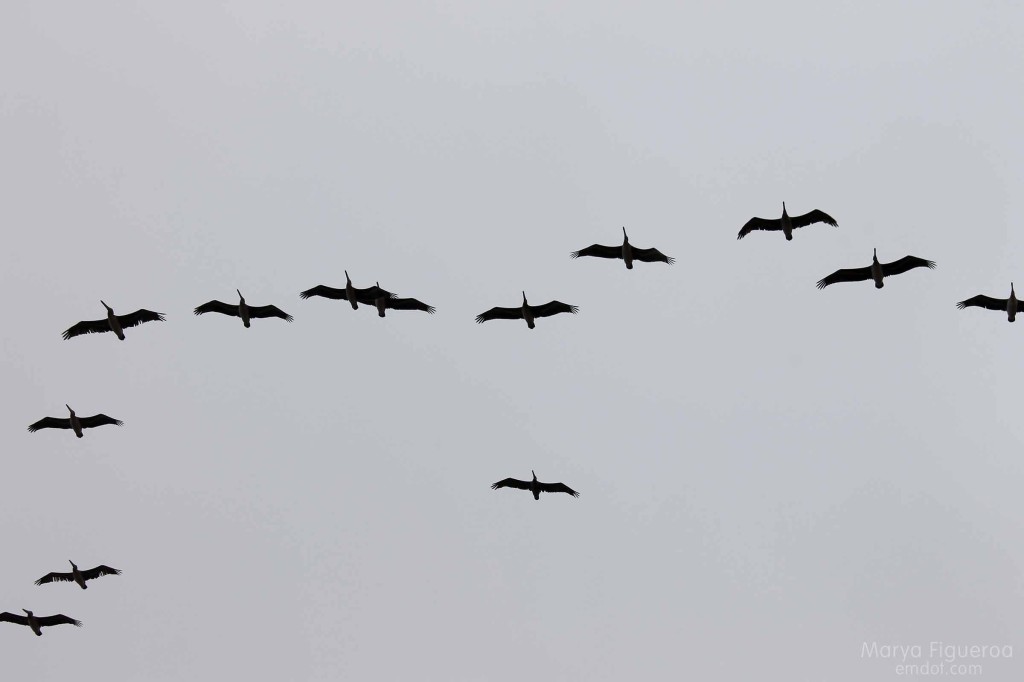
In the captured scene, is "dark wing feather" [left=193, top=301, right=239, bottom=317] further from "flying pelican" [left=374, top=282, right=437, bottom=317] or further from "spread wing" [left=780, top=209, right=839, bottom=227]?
"spread wing" [left=780, top=209, right=839, bottom=227]

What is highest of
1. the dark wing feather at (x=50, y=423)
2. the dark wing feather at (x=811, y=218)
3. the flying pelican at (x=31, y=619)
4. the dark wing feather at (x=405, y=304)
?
the dark wing feather at (x=811, y=218)

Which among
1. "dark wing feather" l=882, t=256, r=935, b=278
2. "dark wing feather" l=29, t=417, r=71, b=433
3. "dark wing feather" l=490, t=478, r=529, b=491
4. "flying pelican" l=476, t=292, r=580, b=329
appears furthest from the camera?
"dark wing feather" l=490, t=478, r=529, b=491

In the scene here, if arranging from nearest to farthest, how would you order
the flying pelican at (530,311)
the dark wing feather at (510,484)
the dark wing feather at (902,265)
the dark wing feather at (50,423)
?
1. the dark wing feather at (902,265)
2. the flying pelican at (530,311)
3. the dark wing feather at (50,423)
4. the dark wing feather at (510,484)

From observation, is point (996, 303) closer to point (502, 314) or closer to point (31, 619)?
point (502, 314)

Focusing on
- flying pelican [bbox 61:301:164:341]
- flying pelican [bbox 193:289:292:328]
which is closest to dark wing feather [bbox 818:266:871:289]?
flying pelican [bbox 193:289:292:328]

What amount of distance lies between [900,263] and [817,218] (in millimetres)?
4212

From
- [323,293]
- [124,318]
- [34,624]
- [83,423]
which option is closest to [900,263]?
[323,293]

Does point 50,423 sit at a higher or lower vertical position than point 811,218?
lower

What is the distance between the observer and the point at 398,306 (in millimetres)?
56719

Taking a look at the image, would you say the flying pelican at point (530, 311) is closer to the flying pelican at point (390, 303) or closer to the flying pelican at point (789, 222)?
the flying pelican at point (390, 303)

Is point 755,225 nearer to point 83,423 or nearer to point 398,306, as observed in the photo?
point 398,306

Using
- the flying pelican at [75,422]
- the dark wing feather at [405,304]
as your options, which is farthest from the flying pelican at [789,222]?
the flying pelican at [75,422]

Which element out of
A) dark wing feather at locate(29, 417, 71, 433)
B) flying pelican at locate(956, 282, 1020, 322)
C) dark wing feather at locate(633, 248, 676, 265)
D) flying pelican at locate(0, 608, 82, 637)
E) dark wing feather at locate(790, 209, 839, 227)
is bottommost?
flying pelican at locate(0, 608, 82, 637)

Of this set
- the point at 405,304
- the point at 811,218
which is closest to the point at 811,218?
the point at 811,218
